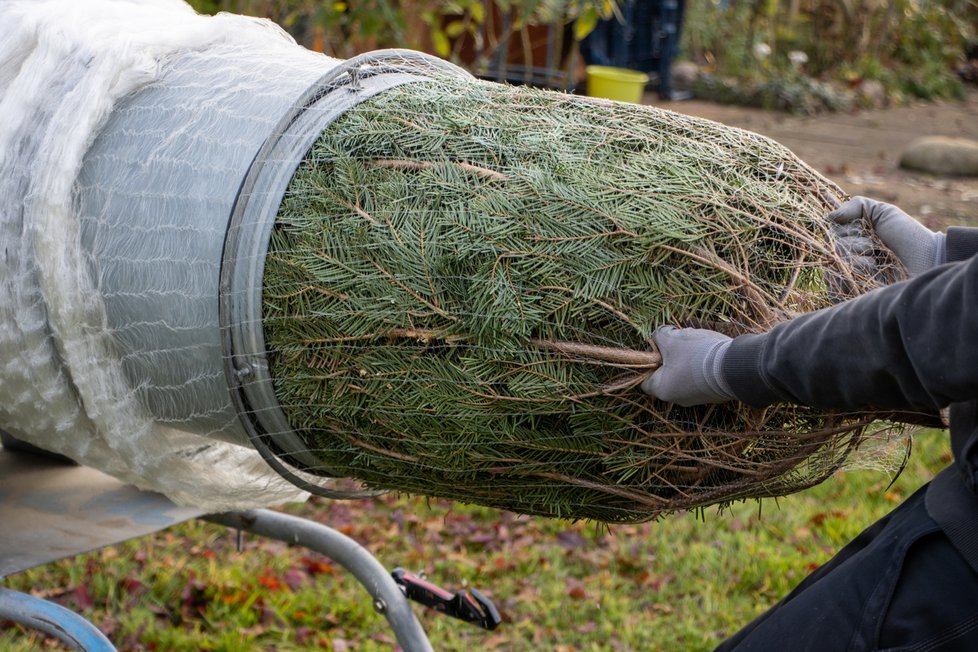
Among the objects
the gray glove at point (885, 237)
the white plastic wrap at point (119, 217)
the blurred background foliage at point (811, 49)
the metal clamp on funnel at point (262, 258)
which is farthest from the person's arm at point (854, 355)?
the blurred background foliage at point (811, 49)

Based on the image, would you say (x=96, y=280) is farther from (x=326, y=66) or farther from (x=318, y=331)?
(x=326, y=66)

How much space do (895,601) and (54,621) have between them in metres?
1.22

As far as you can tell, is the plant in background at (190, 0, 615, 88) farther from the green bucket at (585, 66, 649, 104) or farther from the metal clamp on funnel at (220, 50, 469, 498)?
the metal clamp on funnel at (220, 50, 469, 498)

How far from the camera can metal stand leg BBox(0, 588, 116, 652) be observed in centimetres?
155

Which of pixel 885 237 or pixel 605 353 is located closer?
pixel 605 353

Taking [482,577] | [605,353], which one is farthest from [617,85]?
[605,353]

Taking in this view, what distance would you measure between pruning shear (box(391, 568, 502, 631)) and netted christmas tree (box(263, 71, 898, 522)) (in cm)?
56

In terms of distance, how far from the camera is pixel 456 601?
6.61ft

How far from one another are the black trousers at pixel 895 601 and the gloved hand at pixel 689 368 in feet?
1.16

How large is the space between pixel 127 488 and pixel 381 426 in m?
0.85

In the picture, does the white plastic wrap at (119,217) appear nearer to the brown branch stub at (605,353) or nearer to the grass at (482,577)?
the brown branch stub at (605,353)

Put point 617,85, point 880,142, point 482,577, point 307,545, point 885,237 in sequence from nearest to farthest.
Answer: point 885,237
point 307,545
point 482,577
point 617,85
point 880,142

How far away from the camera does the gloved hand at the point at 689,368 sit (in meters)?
1.28

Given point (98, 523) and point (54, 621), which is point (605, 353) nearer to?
point (54, 621)
